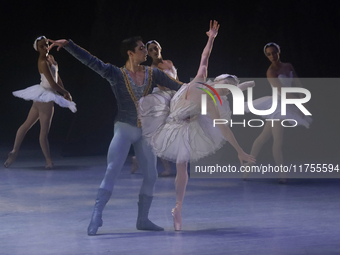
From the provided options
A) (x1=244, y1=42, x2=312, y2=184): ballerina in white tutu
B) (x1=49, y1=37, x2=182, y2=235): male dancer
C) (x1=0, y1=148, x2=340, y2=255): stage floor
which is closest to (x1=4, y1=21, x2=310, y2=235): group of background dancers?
(x1=49, y1=37, x2=182, y2=235): male dancer

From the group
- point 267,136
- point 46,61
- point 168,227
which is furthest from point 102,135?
point 168,227

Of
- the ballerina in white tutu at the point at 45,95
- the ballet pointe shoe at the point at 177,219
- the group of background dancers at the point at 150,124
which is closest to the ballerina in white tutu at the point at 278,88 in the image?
the group of background dancers at the point at 150,124

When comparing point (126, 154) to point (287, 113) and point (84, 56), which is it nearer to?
point (84, 56)

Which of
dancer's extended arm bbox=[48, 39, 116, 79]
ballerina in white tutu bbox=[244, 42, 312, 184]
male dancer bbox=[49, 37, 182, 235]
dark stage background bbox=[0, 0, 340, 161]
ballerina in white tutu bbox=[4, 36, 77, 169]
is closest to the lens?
dancer's extended arm bbox=[48, 39, 116, 79]

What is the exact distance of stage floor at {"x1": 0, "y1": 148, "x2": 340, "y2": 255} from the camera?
3.50 metres

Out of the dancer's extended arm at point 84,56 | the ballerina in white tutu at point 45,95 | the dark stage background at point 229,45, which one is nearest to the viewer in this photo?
the dancer's extended arm at point 84,56

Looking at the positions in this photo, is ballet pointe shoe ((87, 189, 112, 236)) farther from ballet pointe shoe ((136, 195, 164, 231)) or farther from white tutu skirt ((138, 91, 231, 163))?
white tutu skirt ((138, 91, 231, 163))

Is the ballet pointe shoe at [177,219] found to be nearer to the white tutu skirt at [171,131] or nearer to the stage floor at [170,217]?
the stage floor at [170,217]

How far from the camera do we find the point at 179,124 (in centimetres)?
401

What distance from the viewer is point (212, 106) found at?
3.92m

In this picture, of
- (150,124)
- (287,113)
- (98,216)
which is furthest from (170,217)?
(287,113)

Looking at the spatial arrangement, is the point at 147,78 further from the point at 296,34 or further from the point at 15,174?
the point at 296,34

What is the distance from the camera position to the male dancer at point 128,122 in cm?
385

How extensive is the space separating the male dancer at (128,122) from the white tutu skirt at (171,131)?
0.06 m
